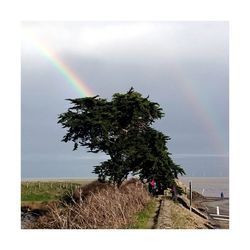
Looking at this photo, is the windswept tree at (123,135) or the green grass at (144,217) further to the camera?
the windswept tree at (123,135)

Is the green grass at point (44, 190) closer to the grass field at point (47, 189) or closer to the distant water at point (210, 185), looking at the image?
the grass field at point (47, 189)

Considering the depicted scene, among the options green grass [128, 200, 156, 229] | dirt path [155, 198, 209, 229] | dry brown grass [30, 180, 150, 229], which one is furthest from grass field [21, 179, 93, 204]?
dirt path [155, 198, 209, 229]

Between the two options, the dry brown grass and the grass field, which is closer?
the dry brown grass

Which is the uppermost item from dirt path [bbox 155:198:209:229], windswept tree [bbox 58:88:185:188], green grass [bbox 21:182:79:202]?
windswept tree [bbox 58:88:185:188]

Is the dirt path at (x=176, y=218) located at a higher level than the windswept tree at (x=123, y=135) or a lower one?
lower

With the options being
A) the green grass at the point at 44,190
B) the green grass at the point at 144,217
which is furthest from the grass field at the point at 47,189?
the green grass at the point at 144,217

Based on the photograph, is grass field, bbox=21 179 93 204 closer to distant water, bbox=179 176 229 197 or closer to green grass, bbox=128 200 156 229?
green grass, bbox=128 200 156 229

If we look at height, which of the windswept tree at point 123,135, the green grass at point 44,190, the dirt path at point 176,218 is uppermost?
the windswept tree at point 123,135

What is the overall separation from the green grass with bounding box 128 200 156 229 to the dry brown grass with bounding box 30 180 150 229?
0.09 metres

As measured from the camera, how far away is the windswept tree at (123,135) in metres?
11.7

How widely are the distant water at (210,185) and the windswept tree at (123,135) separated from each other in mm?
324

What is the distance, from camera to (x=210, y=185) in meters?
11.2

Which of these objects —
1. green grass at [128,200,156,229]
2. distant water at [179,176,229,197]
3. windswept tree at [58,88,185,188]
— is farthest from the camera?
windswept tree at [58,88,185,188]

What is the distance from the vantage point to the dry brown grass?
9.40 m
